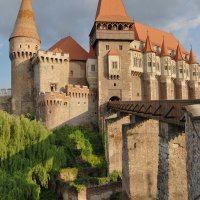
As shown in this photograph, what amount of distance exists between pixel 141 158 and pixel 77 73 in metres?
21.1

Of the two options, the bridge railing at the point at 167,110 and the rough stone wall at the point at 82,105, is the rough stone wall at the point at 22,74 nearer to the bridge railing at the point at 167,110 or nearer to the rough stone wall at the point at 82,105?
the rough stone wall at the point at 82,105

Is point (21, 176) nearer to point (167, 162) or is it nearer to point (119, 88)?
point (167, 162)

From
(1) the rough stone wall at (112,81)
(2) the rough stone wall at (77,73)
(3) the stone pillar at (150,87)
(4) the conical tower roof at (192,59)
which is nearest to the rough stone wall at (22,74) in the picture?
(2) the rough stone wall at (77,73)

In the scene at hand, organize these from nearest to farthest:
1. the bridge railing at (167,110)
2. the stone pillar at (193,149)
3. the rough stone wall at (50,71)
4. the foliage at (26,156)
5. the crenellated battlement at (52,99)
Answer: the stone pillar at (193,149) → the bridge railing at (167,110) → the foliage at (26,156) → the crenellated battlement at (52,99) → the rough stone wall at (50,71)

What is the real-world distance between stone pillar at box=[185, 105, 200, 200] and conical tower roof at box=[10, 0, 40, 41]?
110ft

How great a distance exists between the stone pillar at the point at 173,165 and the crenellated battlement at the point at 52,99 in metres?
23.2

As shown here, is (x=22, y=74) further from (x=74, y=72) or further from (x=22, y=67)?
(x=74, y=72)

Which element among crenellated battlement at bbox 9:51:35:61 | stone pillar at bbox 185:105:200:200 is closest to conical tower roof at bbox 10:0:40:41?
crenellated battlement at bbox 9:51:35:61

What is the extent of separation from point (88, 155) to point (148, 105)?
15810 mm

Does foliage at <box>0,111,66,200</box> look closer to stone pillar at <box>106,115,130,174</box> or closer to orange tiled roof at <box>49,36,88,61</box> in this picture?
stone pillar at <box>106,115,130,174</box>

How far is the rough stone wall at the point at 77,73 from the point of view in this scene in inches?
1503

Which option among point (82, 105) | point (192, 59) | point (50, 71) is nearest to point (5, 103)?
point (50, 71)

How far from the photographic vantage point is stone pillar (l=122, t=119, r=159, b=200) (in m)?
18.7

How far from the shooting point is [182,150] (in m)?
11.6
